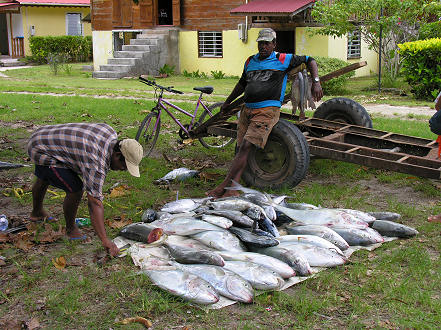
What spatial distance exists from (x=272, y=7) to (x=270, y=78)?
13.6m

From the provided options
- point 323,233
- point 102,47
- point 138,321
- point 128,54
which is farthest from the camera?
point 102,47

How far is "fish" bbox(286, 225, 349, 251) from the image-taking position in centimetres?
538

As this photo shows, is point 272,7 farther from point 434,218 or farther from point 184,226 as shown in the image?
point 184,226

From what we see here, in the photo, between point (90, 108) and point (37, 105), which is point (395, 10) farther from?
point (37, 105)

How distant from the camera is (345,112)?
906 cm

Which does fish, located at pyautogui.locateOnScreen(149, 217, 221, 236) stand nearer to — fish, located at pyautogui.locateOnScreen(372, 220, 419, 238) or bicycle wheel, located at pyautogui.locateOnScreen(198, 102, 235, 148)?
fish, located at pyautogui.locateOnScreen(372, 220, 419, 238)

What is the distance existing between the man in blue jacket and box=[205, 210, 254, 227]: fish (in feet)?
3.95

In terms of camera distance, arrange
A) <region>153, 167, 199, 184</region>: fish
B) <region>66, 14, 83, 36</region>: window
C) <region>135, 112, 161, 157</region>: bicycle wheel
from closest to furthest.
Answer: <region>153, 167, 199, 184</region>: fish, <region>135, 112, 161, 157</region>: bicycle wheel, <region>66, 14, 83, 36</region>: window

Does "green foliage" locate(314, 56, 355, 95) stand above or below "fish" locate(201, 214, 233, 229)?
above

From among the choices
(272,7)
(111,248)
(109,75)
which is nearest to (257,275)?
(111,248)

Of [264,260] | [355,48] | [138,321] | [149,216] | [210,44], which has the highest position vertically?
[210,44]

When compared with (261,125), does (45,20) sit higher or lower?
higher

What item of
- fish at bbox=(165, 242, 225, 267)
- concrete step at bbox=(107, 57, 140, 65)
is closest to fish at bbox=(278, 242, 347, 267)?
fish at bbox=(165, 242, 225, 267)

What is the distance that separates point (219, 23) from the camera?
23031mm
